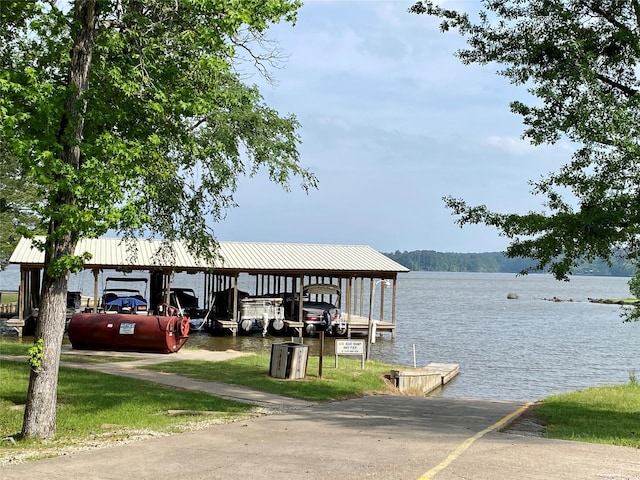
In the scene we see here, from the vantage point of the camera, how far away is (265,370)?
64.7 feet

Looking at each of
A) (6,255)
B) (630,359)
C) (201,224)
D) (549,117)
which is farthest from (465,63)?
(6,255)

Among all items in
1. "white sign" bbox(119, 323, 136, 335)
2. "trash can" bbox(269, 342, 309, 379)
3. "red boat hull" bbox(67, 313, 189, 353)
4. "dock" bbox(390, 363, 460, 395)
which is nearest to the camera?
"trash can" bbox(269, 342, 309, 379)

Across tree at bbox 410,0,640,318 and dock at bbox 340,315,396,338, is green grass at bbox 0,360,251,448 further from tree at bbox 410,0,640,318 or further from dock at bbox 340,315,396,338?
dock at bbox 340,315,396,338

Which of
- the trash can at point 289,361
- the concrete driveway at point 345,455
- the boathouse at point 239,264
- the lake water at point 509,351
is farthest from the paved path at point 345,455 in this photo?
the boathouse at point 239,264

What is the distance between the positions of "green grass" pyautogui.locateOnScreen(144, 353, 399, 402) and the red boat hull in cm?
278

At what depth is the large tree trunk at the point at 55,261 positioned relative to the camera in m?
10.3

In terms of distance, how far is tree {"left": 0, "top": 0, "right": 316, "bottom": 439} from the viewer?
971 centimetres

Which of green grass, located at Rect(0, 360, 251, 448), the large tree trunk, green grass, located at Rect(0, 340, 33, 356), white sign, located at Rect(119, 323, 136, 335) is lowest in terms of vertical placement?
green grass, located at Rect(0, 340, 33, 356)

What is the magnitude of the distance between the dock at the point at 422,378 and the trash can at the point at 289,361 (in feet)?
10.3

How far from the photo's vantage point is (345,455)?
8867 mm

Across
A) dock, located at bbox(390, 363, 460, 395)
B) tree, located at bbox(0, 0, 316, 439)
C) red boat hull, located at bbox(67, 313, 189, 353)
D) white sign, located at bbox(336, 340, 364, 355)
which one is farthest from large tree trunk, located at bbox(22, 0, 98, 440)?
red boat hull, located at bbox(67, 313, 189, 353)

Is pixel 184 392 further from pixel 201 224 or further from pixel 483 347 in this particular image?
pixel 483 347

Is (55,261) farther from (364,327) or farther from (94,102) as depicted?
(364,327)

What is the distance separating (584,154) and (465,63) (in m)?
3.18
